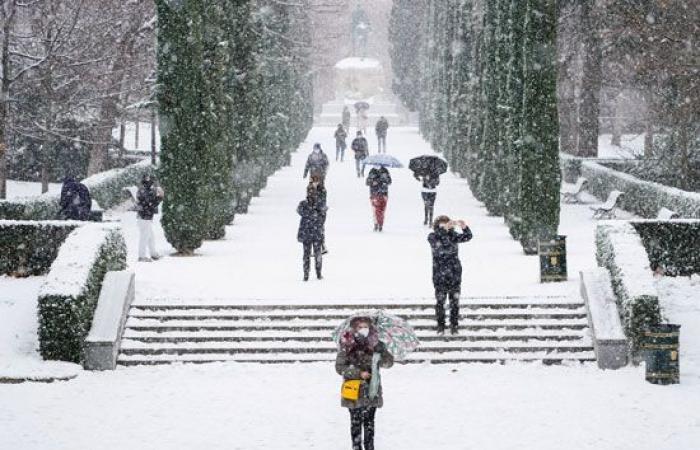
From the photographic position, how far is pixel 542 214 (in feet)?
77.0

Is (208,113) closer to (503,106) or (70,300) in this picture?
(70,300)

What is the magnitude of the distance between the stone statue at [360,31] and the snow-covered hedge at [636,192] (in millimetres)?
63094

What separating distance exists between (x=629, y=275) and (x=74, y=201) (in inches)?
443

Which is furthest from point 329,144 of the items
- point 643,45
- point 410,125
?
point 643,45

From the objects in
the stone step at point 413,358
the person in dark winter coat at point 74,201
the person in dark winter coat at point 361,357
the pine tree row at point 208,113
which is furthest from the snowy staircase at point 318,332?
the person in dark winter coat at point 74,201

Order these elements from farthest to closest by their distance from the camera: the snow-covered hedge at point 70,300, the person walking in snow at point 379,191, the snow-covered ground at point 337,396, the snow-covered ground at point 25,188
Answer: the snow-covered ground at point 25,188, the person walking in snow at point 379,191, the snow-covered hedge at point 70,300, the snow-covered ground at point 337,396

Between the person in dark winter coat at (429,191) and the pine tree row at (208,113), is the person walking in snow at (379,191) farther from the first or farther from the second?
the pine tree row at (208,113)

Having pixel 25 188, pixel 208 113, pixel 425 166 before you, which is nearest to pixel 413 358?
pixel 208 113

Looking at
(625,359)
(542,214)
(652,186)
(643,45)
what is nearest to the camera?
(625,359)

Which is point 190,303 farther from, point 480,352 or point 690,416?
point 690,416

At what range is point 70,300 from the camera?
52.1 ft

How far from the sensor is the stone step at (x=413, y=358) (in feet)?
53.4

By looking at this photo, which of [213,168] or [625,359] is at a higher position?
[213,168]

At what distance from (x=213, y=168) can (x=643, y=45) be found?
14.6 metres
